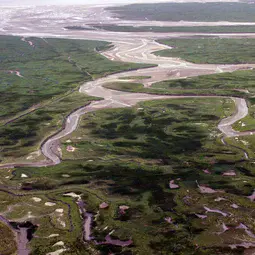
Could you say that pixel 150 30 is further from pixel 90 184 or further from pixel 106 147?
pixel 90 184

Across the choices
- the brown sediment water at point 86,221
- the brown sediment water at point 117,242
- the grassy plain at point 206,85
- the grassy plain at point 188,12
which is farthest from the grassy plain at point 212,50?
the brown sediment water at point 117,242

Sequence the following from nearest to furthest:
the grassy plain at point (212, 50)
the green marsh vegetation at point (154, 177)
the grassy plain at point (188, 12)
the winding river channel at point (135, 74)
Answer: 1. the green marsh vegetation at point (154, 177)
2. the winding river channel at point (135, 74)
3. the grassy plain at point (212, 50)
4. the grassy plain at point (188, 12)

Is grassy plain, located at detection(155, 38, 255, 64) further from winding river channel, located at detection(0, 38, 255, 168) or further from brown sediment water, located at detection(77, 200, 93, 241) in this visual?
brown sediment water, located at detection(77, 200, 93, 241)

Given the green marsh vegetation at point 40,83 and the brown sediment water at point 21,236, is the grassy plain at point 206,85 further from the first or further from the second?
the brown sediment water at point 21,236

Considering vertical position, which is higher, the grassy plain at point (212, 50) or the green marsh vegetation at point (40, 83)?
the grassy plain at point (212, 50)

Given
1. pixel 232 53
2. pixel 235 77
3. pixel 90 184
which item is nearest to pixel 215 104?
pixel 235 77

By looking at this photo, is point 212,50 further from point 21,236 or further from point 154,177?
point 21,236
